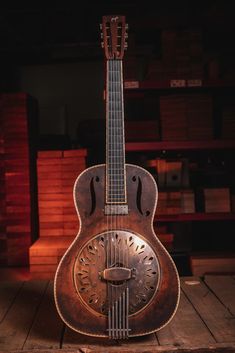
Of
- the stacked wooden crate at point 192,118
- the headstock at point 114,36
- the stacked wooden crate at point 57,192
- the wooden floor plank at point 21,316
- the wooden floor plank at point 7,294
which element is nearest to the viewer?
the wooden floor plank at point 21,316

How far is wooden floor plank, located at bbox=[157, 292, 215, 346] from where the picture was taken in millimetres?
2498

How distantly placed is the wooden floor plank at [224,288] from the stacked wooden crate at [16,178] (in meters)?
2.06

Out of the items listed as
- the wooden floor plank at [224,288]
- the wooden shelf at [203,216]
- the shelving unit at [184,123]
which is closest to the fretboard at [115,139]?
the wooden floor plank at [224,288]

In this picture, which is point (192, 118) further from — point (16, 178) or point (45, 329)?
point (45, 329)

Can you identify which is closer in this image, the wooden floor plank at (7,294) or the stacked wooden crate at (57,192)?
the wooden floor plank at (7,294)

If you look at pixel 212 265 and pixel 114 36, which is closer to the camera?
pixel 114 36

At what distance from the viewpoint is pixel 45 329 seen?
108 inches

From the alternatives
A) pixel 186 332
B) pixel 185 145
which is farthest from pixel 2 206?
pixel 186 332

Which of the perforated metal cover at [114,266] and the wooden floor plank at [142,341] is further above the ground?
the perforated metal cover at [114,266]

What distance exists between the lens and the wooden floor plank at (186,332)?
2498 millimetres

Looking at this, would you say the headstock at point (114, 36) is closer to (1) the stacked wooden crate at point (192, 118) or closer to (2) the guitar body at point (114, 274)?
(2) the guitar body at point (114, 274)

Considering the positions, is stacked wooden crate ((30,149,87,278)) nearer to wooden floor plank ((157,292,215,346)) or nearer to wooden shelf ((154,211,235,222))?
wooden shelf ((154,211,235,222))

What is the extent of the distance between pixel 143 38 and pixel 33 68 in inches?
90.0

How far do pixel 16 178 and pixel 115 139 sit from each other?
234cm
